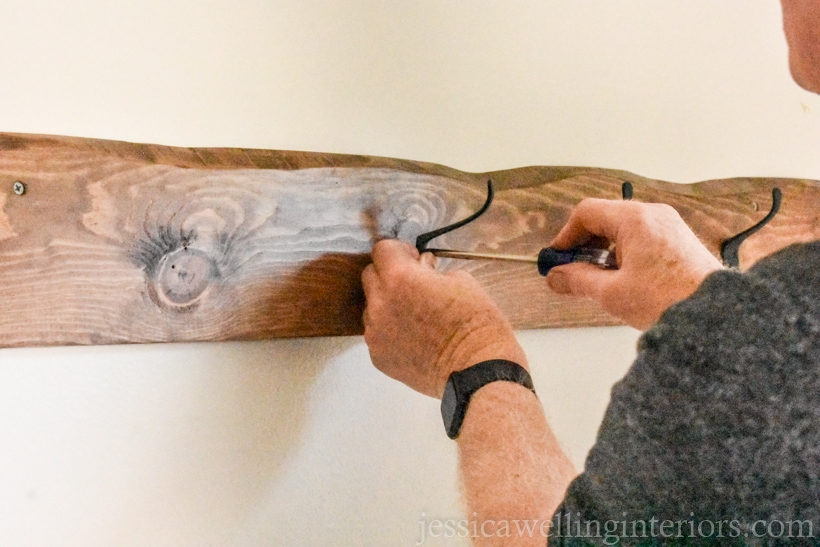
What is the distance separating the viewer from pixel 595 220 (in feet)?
1.74

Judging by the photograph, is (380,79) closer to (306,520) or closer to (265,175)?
(265,175)

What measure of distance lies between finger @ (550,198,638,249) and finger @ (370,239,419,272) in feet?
0.51

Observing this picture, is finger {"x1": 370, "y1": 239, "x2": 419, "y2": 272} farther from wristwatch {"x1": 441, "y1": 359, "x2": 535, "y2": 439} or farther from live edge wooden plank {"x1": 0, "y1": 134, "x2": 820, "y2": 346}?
wristwatch {"x1": 441, "y1": 359, "x2": 535, "y2": 439}

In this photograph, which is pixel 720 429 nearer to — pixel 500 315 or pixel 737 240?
pixel 500 315

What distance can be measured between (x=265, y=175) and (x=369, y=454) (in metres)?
0.31

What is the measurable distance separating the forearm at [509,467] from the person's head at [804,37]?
33 cm

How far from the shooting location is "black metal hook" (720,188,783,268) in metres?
0.69

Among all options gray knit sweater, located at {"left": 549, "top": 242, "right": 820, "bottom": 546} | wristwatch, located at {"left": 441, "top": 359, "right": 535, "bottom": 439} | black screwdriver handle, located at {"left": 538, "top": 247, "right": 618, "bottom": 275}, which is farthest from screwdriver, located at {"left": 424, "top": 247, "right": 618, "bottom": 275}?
gray knit sweater, located at {"left": 549, "top": 242, "right": 820, "bottom": 546}

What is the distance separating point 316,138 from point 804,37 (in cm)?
42

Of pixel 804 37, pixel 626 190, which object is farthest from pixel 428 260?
pixel 804 37

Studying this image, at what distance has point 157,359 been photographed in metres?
0.50

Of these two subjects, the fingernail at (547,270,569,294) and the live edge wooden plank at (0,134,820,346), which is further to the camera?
the fingernail at (547,270,569,294)

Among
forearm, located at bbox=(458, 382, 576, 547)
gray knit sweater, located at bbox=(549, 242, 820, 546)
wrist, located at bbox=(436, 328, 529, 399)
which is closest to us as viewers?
gray knit sweater, located at bbox=(549, 242, 820, 546)

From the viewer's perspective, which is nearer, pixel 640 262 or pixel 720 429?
pixel 720 429
